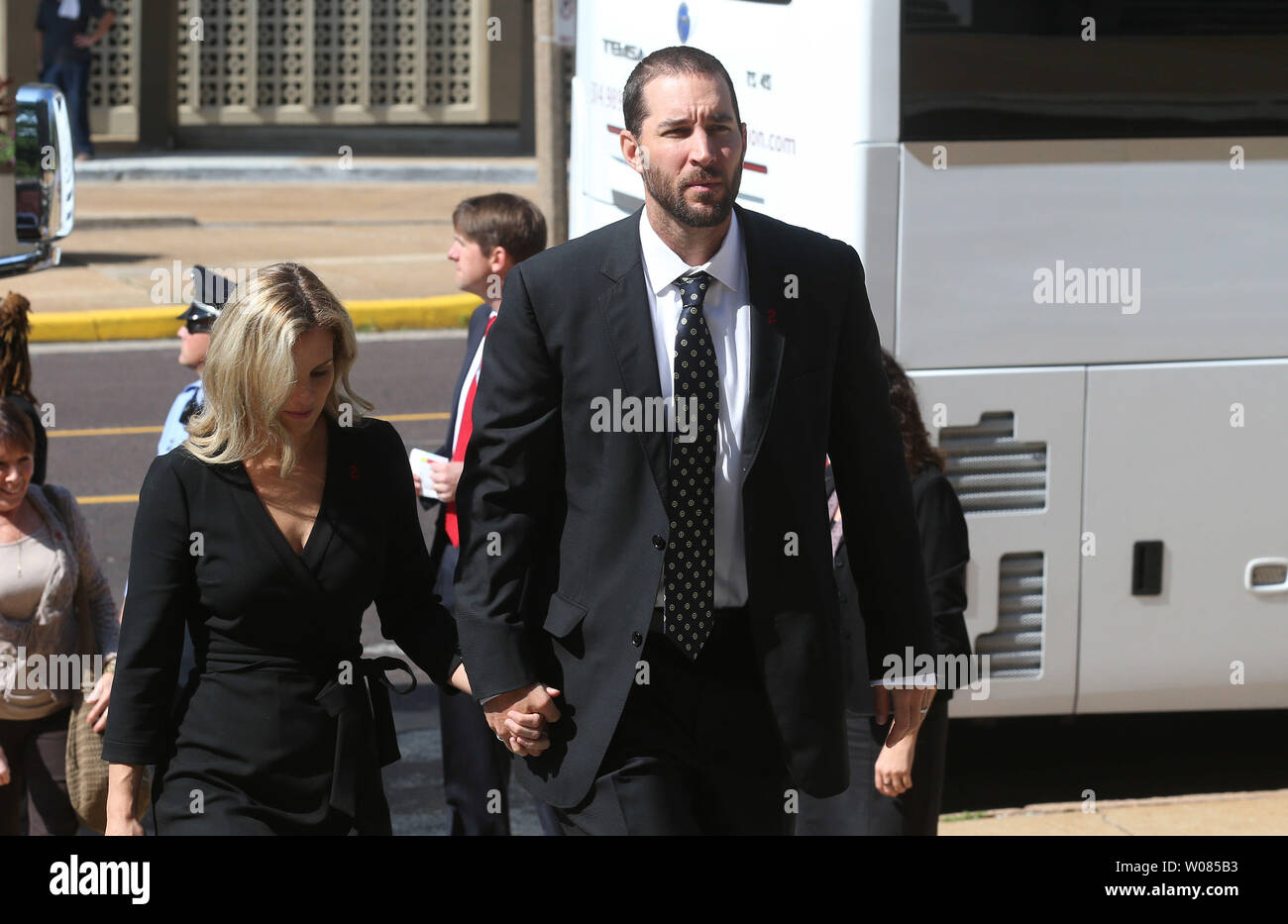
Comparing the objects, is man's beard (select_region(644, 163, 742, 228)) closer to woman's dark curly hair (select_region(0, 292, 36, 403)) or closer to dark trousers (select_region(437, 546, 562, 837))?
dark trousers (select_region(437, 546, 562, 837))

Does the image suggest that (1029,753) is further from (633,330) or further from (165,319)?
(165,319)

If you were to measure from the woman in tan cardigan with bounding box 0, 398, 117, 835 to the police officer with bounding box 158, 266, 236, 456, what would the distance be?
35 cm

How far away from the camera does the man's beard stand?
3502 mm

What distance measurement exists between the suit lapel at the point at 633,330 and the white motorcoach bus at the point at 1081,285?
2163 mm

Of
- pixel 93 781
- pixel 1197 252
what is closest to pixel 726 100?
pixel 93 781

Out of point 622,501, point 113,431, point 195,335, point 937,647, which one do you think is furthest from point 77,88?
point 622,501

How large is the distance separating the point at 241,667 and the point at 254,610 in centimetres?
11

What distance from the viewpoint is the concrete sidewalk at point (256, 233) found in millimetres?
14680

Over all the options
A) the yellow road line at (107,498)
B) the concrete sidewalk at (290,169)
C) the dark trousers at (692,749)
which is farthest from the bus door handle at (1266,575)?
the concrete sidewalk at (290,169)

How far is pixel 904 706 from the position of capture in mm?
3721

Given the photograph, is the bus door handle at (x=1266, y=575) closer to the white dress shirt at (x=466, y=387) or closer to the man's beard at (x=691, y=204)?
the white dress shirt at (x=466, y=387)

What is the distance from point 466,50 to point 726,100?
23.1 m

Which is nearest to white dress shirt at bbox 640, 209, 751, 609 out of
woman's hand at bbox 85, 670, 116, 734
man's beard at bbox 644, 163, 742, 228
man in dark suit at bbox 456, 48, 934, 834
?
man in dark suit at bbox 456, 48, 934, 834

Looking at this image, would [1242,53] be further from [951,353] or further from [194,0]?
[194,0]
